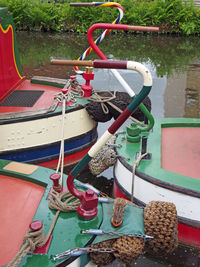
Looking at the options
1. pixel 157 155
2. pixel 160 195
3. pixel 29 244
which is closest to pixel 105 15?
pixel 157 155

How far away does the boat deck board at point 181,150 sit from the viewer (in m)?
3.41

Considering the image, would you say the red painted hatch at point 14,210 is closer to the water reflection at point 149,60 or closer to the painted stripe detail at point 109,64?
the painted stripe detail at point 109,64

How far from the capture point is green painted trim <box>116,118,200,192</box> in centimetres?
309

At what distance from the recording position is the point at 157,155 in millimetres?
3529

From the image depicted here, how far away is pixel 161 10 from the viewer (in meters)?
16.1

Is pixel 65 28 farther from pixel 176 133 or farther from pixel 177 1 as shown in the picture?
pixel 176 133

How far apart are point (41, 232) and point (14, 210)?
563 mm

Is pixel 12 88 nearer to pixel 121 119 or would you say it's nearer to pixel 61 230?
pixel 61 230

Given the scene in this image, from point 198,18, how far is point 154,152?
14.7 meters

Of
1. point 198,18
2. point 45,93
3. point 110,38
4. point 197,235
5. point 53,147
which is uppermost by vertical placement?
point 198,18

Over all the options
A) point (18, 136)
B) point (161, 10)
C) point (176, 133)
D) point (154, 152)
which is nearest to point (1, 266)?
point (154, 152)

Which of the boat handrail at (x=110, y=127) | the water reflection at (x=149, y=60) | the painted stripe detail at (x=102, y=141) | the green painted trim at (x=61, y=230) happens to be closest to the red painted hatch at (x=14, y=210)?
the green painted trim at (x=61, y=230)

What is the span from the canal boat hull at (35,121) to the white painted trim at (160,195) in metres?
1.23

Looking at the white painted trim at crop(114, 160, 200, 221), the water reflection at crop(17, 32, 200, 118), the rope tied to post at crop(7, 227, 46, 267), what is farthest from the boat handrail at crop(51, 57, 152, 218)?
the water reflection at crop(17, 32, 200, 118)
